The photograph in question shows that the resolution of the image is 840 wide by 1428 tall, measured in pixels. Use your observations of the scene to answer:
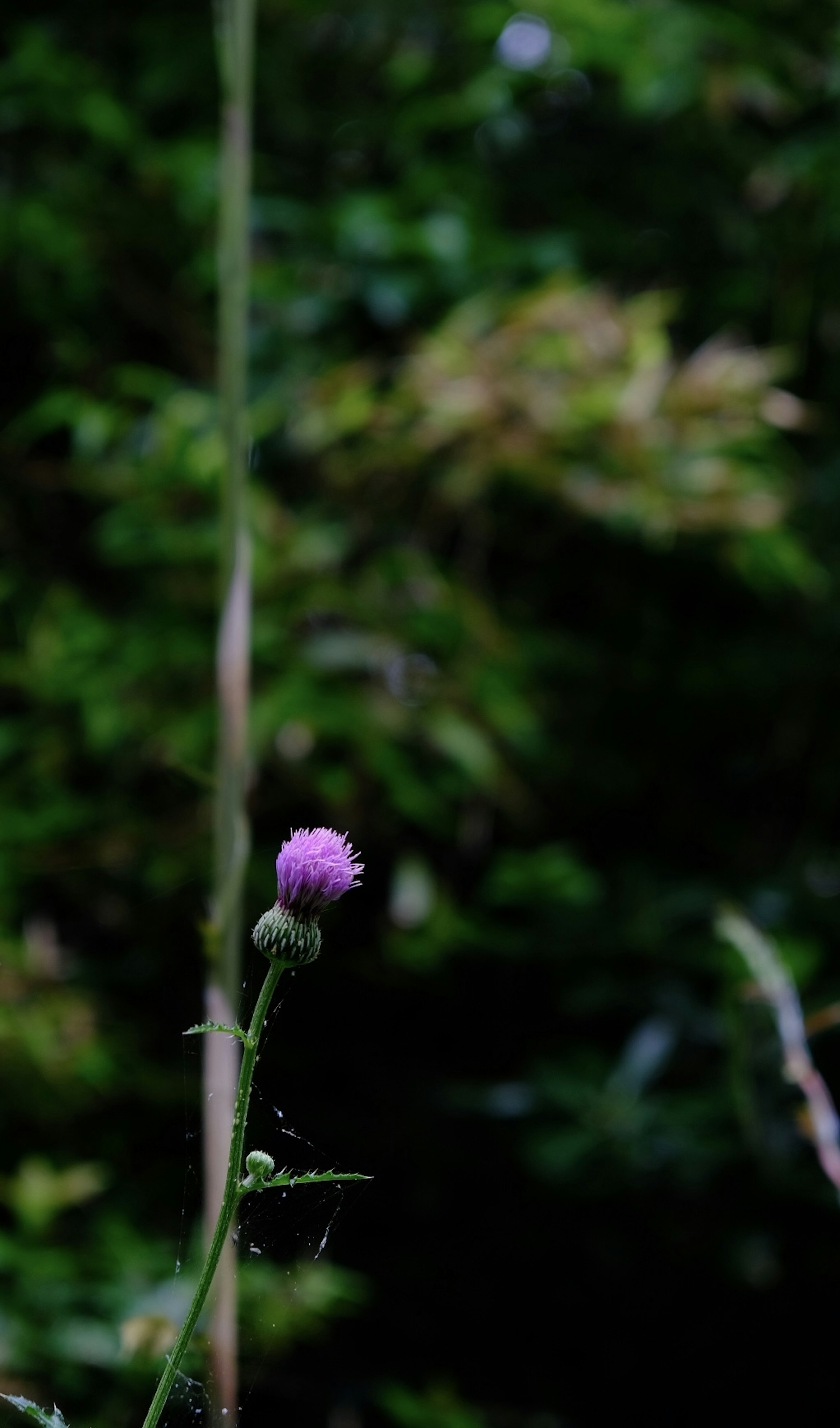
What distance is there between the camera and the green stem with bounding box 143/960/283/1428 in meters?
0.19

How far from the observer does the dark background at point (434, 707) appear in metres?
1.22

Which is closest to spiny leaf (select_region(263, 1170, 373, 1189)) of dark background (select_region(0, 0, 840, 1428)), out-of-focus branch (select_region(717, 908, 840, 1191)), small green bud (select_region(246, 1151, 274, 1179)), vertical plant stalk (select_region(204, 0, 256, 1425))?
small green bud (select_region(246, 1151, 274, 1179))

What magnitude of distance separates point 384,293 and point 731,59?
488mm

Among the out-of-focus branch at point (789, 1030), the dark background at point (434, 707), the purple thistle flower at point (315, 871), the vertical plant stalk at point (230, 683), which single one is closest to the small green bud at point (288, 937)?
the purple thistle flower at point (315, 871)

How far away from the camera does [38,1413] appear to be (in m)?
0.22

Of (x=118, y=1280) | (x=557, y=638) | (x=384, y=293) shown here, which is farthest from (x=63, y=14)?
(x=118, y=1280)

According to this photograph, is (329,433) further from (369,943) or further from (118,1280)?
(118,1280)

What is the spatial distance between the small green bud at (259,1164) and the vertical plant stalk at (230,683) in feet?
0.44

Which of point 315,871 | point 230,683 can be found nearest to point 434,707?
point 230,683

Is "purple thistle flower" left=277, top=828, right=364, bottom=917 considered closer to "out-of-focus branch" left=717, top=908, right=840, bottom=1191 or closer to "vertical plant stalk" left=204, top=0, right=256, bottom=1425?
"vertical plant stalk" left=204, top=0, right=256, bottom=1425

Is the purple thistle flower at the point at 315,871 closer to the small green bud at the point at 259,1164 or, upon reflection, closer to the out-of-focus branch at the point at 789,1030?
the small green bud at the point at 259,1164

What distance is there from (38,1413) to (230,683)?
30 centimetres

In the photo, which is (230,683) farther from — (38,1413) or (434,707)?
(434,707)

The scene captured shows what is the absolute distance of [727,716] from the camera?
58.9 inches
